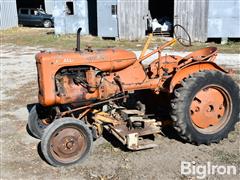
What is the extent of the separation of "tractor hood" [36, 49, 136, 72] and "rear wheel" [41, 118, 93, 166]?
2.59 feet

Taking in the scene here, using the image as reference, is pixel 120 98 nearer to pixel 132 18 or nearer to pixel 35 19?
pixel 132 18

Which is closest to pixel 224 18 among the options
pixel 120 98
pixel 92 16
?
pixel 92 16

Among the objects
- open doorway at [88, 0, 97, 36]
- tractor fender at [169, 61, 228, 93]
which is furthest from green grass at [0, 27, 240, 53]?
tractor fender at [169, 61, 228, 93]

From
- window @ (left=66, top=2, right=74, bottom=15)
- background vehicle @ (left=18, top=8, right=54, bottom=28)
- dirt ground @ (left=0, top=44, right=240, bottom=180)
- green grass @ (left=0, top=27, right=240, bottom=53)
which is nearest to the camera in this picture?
dirt ground @ (left=0, top=44, right=240, bottom=180)

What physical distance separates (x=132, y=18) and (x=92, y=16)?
3063mm

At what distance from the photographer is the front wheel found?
17.5 feet

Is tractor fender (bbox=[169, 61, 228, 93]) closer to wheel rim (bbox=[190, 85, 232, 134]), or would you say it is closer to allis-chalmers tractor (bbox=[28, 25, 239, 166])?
allis-chalmers tractor (bbox=[28, 25, 239, 166])

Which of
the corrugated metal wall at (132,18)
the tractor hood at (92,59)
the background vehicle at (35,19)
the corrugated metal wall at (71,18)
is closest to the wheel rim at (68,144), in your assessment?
the tractor hood at (92,59)

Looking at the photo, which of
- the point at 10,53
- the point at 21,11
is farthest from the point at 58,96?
the point at 21,11

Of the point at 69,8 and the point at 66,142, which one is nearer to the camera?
the point at 66,142

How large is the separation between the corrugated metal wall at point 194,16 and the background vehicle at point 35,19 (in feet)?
47.2

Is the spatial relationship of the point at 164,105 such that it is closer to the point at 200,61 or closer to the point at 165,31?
the point at 200,61

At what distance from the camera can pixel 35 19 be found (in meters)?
29.8

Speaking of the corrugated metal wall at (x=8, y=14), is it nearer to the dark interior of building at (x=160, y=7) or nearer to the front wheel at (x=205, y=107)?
the dark interior of building at (x=160, y=7)
